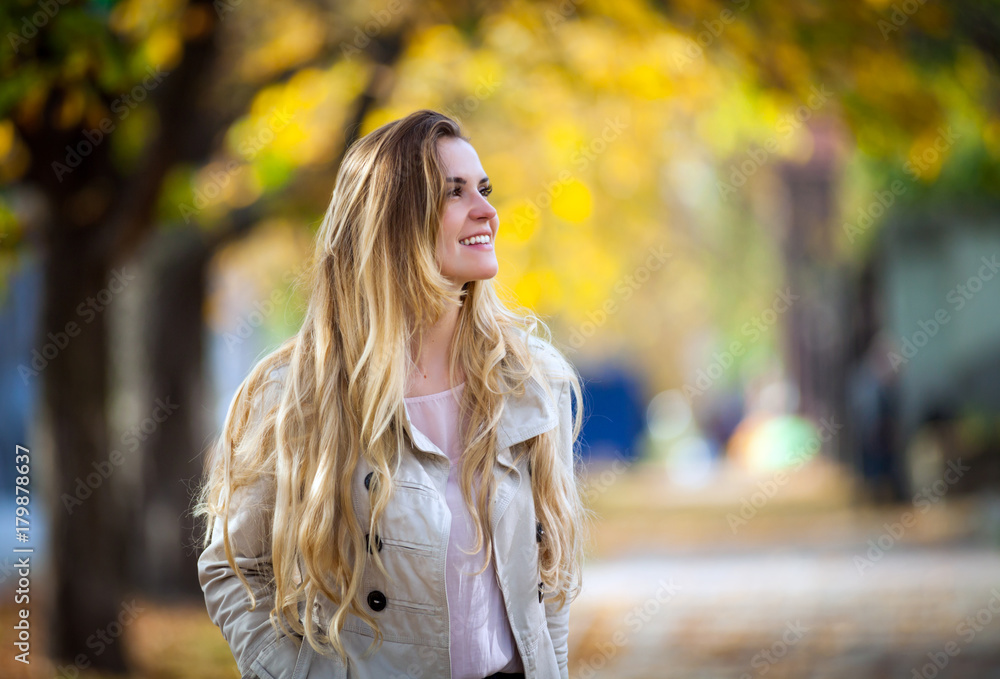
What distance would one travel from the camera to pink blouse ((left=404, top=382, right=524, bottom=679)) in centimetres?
273

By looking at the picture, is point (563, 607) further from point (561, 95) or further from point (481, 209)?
point (561, 95)

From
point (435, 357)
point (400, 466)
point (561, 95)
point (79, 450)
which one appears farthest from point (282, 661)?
point (561, 95)

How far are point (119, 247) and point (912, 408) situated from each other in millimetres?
11897

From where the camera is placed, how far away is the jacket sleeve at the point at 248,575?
9.27 feet

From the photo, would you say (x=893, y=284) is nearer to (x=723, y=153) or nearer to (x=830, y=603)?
(x=723, y=153)

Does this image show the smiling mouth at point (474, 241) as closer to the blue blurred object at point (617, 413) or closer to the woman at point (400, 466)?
the woman at point (400, 466)

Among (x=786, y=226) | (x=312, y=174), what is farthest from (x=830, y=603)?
(x=786, y=226)

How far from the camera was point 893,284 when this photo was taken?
16.2 m

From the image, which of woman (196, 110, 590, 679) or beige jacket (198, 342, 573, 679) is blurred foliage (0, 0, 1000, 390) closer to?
woman (196, 110, 590, 679)

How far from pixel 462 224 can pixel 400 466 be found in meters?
0.67

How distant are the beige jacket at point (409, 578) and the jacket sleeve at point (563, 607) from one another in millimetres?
59

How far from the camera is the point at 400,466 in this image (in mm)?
2775

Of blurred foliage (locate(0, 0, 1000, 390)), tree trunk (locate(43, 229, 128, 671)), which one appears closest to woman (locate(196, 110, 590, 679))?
blurred foliage (locate(0, 0, 1000, 390))

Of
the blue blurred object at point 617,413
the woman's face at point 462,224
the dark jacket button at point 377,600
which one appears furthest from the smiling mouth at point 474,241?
the blue blurred object at point 617,413
